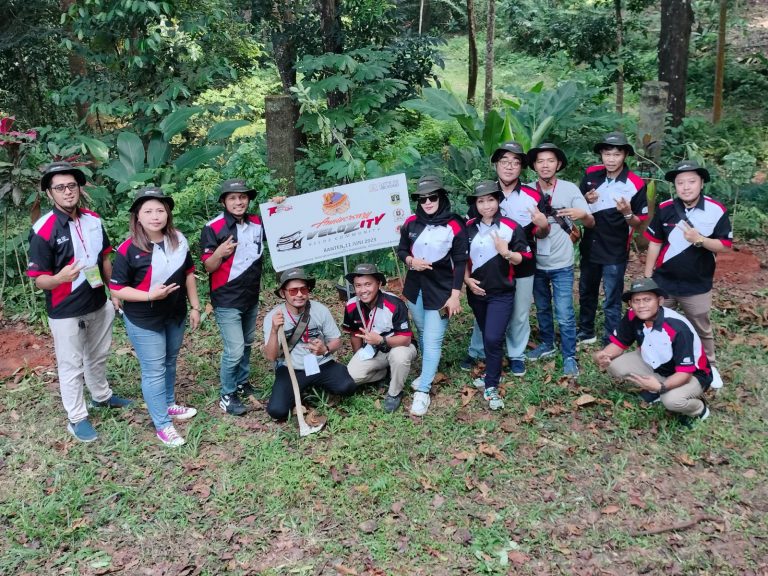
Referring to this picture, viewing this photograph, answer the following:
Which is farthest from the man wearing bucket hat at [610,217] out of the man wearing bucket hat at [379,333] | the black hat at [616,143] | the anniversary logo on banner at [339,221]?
the man wearing bucket hat at [379,333]

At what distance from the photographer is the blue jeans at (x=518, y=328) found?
516 cm

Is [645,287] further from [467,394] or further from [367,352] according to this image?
[367,352]

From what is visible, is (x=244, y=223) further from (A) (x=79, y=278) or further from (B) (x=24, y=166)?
(B) (x=24, y=166)

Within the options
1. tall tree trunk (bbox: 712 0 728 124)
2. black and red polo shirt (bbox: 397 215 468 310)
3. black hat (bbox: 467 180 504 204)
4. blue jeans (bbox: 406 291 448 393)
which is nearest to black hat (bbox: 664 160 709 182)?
black hat (bbox: 467 180 504 204)

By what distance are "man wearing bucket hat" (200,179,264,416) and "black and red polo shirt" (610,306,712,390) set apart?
2.85 metres

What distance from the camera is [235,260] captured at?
488 centimetres

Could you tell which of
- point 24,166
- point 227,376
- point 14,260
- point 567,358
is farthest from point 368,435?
point 14,260

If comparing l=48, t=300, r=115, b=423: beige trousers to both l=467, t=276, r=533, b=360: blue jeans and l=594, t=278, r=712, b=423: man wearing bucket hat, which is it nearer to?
l=467, t=276, r=533, b=360: blue jeans

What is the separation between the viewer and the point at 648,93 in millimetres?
7484

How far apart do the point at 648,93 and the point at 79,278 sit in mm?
6330

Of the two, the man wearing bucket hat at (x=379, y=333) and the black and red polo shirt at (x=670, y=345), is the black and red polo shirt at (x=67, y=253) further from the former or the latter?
the black and red polo shirt at (x=670, y=345)

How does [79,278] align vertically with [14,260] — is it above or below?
above

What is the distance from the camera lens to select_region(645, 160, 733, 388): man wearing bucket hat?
470 centimetres

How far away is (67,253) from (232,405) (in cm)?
169
